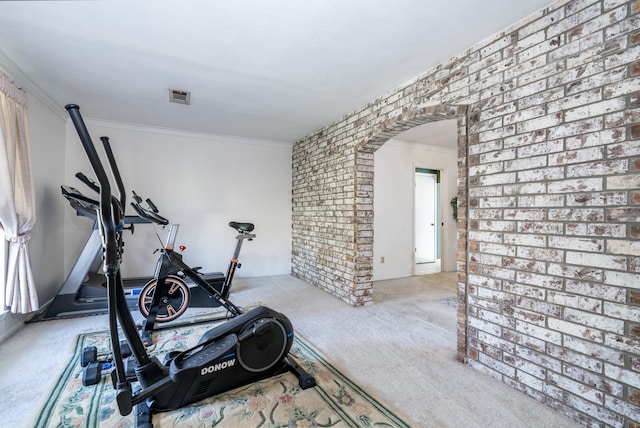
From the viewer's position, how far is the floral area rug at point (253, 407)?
61.6 inches

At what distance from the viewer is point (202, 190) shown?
15.4ft

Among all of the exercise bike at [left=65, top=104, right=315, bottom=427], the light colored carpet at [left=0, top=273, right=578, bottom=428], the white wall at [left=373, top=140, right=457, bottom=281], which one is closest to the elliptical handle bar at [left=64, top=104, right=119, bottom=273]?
the exercise bike at [left=65, top=104, right=315, bottom=427]

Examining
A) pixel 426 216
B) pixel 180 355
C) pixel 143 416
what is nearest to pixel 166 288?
pixel 180 355

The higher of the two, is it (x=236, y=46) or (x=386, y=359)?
(x=236, y=46)

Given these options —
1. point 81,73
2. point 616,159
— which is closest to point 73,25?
point 81,73

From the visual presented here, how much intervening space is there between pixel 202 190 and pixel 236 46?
2.89 metres

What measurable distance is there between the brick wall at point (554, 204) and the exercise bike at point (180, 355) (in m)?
1.37

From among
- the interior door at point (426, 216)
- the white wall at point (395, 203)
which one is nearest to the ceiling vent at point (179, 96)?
the white wall at point (395, 203)

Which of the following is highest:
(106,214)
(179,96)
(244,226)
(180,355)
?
(179,96)

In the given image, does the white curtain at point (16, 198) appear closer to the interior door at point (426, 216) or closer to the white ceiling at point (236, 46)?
the white ceiling at point (236, 46)

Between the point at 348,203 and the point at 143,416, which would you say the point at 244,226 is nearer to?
the point at 348,203

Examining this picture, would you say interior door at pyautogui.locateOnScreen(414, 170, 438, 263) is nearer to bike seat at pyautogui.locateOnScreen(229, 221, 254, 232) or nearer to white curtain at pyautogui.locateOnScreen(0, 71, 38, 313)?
bike seat at pyautogui.locateOnScreen(229, 221, 254, 232)

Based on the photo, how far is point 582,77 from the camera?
1592mm

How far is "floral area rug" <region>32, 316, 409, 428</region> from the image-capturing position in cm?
156
